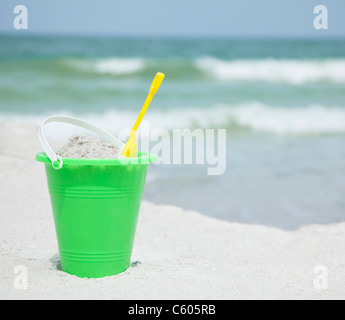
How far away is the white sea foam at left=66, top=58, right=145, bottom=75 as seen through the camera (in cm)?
1523

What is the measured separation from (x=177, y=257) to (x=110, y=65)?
13.3m

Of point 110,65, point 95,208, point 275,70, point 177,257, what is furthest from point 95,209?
point 275,70

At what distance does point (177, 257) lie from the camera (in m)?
3.27

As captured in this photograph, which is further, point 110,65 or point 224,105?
point 110,65

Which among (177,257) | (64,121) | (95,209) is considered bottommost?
(177,257)

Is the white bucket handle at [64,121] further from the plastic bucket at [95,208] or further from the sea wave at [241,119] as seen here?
the sea wave at [241,119]

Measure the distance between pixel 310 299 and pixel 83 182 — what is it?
1.23 metres

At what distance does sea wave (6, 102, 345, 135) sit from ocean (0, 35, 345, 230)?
20 millimetres

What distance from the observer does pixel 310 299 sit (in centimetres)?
267

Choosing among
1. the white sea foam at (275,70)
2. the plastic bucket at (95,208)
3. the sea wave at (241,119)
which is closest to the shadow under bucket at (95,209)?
the plastic bucket at (95,208)

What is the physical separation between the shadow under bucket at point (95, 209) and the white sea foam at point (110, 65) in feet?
41.2

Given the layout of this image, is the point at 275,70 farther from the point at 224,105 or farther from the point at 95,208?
the point at 95,208

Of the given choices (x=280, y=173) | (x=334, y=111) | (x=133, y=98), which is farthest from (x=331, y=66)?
(x=280, y=173)

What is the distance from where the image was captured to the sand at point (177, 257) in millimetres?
2682
